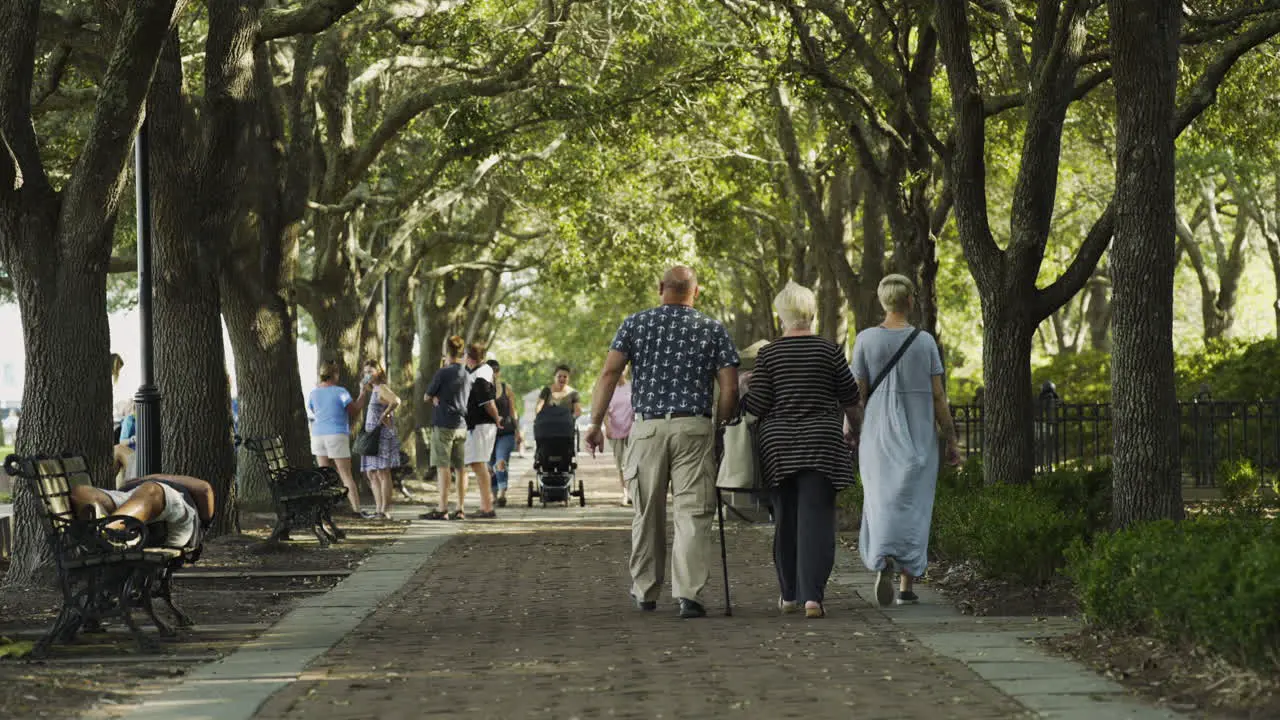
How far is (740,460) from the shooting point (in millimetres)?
9664

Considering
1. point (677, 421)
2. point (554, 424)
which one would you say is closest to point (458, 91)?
point (554, 424)

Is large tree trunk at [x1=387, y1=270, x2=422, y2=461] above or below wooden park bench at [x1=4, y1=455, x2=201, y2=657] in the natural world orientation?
above

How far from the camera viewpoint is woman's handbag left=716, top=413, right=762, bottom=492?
9.62 meters

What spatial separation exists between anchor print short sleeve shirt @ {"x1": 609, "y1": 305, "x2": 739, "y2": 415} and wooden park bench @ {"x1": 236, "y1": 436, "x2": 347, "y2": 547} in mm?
5769

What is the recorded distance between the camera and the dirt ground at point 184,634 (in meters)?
7.23

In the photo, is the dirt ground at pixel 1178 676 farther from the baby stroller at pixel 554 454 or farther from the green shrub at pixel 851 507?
the baby stroller at pixel 554 454

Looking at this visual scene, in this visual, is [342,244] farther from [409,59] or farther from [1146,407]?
[1146,407]

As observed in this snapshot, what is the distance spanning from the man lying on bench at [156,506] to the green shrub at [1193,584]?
4593mm

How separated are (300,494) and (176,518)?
559cm

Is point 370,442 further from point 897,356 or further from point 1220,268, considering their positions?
point 1220,268

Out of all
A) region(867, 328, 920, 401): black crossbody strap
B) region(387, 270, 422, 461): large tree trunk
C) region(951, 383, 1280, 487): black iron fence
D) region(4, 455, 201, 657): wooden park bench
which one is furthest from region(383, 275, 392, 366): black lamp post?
region(4, 455, 201, 657): wooden park bench

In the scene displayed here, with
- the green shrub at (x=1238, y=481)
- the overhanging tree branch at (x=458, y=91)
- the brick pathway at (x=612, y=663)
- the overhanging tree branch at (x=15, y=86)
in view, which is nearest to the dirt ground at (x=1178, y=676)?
the brick pathway at (x=612, y=663)

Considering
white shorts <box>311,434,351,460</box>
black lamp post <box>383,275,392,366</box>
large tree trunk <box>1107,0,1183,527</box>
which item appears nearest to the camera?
large tree trunk <box>1107,0,1183,527</box>

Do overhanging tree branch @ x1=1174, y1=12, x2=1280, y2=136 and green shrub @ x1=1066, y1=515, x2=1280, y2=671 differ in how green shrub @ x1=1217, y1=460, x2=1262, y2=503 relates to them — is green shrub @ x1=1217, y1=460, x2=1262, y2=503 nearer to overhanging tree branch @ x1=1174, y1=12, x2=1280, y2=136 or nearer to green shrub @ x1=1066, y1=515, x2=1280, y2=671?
overhanging tree branch @ x1=1174, y1=12, x2=1280, y2=136
